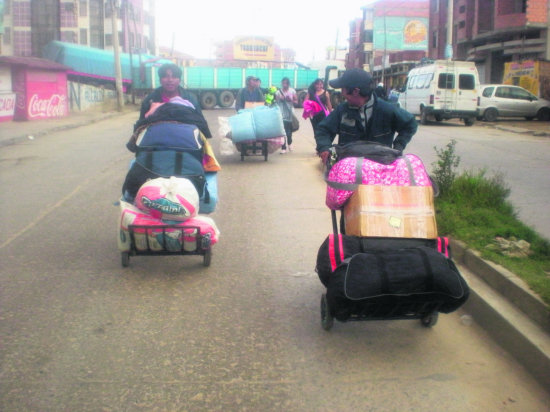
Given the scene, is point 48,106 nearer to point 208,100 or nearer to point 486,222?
point 208,100

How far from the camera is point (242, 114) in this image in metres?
12.4

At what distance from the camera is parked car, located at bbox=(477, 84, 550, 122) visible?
27828 mm

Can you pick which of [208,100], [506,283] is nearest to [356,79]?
[506,283]

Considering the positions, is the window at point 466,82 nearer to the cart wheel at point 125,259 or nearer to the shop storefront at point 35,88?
the shop storefront at point 35,88

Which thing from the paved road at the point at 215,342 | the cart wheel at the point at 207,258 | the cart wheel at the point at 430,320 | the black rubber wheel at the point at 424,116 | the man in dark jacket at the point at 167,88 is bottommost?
the paved road at the point at 215,342

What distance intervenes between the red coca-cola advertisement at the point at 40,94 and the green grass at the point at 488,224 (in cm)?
2242

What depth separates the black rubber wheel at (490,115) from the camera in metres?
27.8

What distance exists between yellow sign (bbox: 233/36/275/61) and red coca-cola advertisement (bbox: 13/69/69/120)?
3368 inches

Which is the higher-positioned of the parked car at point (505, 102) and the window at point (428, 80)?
the window at point (428, 80)

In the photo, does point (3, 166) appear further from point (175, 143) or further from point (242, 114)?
point (175, 143)

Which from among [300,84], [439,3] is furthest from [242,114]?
[439,3]

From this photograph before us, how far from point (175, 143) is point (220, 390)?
2.64 m

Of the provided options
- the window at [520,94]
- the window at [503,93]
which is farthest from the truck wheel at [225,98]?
the window at [520,94]

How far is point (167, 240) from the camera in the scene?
5215 mm
